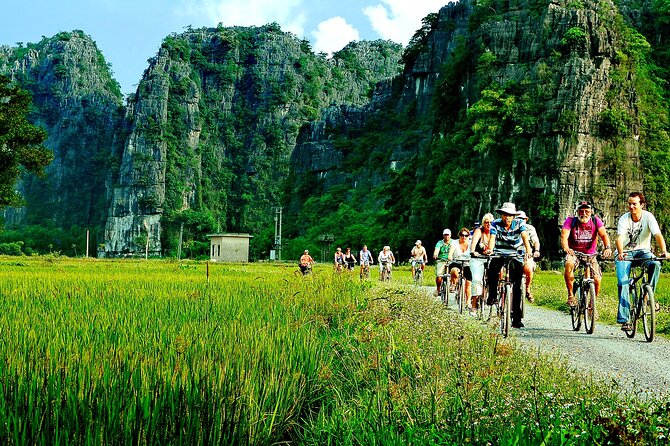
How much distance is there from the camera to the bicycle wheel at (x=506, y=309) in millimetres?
9180

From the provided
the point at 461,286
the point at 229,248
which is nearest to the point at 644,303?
the point at 461,286

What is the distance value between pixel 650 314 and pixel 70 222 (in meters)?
180

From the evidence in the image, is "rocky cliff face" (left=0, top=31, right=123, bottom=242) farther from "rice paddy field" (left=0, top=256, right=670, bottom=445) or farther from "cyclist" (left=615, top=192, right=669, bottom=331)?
"rice paddy field" (left=0, top=256, right=670, bottom=445)

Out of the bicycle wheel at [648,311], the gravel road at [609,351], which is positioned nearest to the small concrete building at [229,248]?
the gravel road at [609,351]

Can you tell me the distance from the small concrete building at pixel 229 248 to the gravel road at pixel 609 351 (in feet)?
230

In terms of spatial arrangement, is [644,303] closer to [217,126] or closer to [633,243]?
[633,243]

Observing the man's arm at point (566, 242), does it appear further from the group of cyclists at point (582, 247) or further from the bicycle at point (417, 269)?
the bicycle at point (417, 269)

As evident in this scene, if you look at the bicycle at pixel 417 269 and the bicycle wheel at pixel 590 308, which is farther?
the bicycle at pixel 417 269

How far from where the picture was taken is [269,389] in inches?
182

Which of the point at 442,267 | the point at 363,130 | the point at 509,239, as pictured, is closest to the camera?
the point at 509,239

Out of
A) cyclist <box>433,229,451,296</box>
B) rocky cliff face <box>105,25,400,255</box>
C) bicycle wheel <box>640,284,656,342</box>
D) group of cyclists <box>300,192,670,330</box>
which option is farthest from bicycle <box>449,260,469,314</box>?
rocky cliff face <box>105,25,400,255</box>

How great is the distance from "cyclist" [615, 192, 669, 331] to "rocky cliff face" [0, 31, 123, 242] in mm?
164605

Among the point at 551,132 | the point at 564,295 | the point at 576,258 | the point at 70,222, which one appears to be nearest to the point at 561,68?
the point at 551,132

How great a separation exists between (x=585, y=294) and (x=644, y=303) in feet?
3.05
